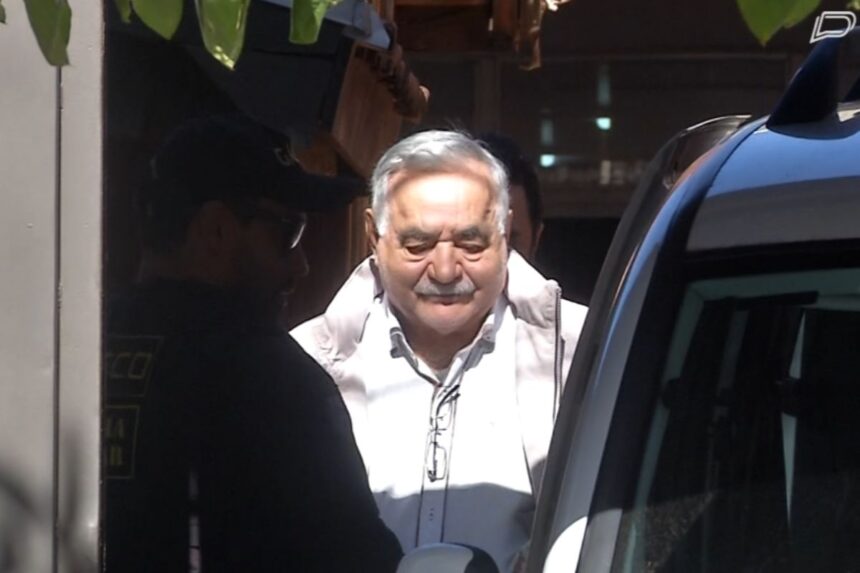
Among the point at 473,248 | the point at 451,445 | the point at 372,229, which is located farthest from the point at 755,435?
the point at 372,229

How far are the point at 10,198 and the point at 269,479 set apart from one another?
715mm

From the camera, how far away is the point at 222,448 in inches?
135

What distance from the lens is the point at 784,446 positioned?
2227 millimetres

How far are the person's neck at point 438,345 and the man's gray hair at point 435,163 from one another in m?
0.22

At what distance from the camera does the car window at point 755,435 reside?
215cm

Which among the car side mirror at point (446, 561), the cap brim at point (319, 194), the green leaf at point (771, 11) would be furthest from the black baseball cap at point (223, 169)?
the green leaf at point (771, 11)

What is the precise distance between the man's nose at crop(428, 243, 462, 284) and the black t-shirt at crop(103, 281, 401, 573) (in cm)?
33

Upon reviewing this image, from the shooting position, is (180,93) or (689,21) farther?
(689,21)

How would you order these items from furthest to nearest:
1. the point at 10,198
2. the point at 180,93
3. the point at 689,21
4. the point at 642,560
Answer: the point at 689,21 → the point at 180,93 → the point at 10,198 → the point at 642,560

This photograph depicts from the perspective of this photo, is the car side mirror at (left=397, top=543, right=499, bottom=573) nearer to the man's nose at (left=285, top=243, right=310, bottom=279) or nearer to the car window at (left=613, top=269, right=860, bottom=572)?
the car window at (left=613, top=269, right=860, bottom=572)

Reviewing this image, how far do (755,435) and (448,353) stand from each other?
4.91 ft

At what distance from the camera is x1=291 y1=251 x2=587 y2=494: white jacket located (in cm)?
357

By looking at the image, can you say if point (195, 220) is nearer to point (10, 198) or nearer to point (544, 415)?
point (10, 198)

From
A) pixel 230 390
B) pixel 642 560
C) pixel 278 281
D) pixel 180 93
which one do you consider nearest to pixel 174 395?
pixel 230 390
